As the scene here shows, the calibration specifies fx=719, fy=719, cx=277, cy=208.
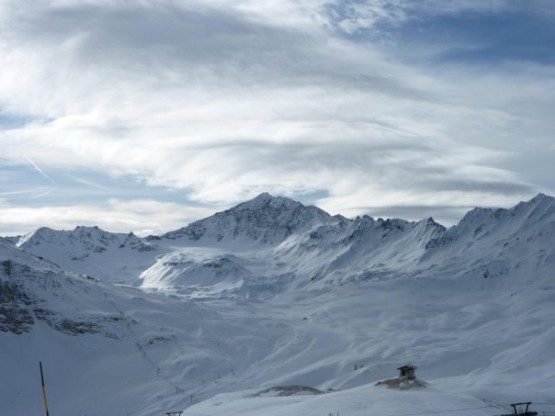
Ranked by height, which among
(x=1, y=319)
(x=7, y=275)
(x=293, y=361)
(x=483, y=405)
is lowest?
(x=483, y=405)

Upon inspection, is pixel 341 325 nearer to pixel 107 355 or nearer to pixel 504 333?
pixel 504 333

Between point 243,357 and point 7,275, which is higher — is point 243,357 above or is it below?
below

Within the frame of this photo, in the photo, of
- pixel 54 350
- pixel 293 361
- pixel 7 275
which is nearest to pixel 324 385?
pixel 293 361

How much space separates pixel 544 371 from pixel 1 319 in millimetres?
85647

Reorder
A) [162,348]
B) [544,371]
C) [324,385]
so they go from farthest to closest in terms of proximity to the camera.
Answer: [162,348] → [324,385] → [544,371]

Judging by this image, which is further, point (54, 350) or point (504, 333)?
point (504, 333)

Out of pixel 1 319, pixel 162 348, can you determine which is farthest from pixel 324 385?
pixel 1 319

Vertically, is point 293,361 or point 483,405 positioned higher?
point 293,361

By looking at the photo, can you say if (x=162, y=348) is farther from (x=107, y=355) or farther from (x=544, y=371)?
(x=544, y=371)

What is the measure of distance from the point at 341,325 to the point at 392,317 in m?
14.0

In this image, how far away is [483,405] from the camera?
153 feet

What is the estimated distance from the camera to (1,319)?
4729 inches

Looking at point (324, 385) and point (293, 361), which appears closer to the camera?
point (324, 385)

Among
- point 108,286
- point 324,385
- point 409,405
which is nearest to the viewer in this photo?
point 409,405
